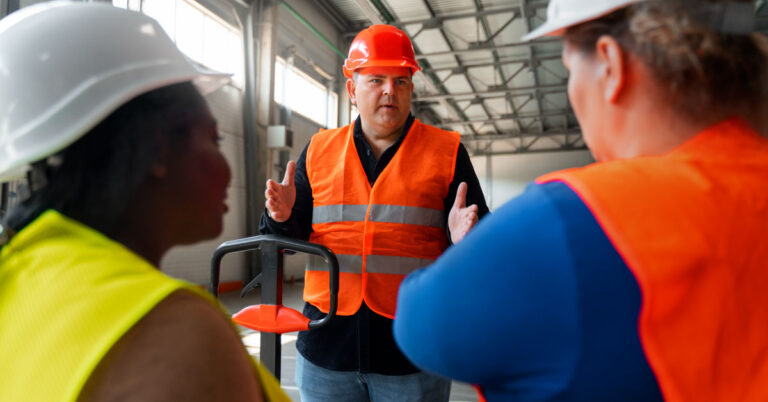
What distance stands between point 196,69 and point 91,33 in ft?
0.50

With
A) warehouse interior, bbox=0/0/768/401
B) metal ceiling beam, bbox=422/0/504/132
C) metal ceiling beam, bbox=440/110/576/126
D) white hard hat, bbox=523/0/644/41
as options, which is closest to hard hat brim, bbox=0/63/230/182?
white hard hat, bbox=523/0/644/41

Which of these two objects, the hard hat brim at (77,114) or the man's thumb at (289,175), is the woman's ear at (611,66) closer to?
the hard hat brim at (77,114)

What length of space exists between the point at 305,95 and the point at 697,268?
1146cm

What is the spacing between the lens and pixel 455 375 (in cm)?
75

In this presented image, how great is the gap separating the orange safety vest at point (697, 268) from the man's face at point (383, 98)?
1559mm

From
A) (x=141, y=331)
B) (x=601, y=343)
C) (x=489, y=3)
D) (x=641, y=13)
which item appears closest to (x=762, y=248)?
(x=601, y=343)

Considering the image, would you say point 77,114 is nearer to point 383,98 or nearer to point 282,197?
point 282,197

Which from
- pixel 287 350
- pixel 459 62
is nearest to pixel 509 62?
pixel 459 62

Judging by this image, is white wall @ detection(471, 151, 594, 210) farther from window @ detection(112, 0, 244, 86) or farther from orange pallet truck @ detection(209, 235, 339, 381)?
orange pallet truck @ detection(209, 235, 339, 381)

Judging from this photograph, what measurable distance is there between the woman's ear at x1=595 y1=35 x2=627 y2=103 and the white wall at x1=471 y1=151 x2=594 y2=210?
20.9m

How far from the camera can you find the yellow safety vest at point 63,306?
566 mm

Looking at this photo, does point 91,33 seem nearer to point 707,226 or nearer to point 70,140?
point 70,140

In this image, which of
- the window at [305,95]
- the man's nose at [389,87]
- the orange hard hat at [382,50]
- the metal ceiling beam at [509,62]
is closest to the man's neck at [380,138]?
Answer: the man's nose at [389,87]

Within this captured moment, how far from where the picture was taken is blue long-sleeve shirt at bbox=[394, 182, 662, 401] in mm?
649
